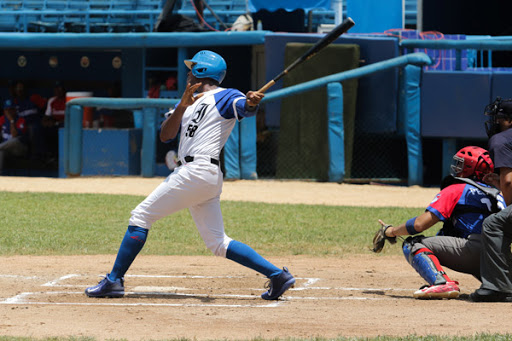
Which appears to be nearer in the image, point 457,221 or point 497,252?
point 497,252

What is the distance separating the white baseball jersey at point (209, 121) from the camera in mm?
5652

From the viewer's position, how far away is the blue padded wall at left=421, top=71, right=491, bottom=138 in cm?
A: 1385

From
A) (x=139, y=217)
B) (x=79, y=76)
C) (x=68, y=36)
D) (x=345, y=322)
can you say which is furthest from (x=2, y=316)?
(x=79, y=76)

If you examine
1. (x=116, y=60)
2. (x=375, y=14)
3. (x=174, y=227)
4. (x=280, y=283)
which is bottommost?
(x=174, y=227)

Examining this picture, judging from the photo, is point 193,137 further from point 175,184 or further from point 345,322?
point 345,322

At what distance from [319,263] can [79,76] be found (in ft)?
38.2

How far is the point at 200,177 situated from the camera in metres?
5.56

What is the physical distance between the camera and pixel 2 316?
525cm

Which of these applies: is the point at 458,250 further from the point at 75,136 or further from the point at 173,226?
the point at 75,136

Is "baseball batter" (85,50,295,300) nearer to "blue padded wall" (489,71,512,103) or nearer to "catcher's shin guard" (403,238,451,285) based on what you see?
"catcher's shin guard" (403,238,451,285)

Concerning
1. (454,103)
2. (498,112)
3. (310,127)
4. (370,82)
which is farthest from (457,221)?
(370,82)

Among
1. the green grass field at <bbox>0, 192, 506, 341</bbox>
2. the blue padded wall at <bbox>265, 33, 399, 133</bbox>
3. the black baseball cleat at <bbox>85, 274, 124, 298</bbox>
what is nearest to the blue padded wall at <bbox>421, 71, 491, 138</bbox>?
the blue padded wall at <bbox>265, 33, 399, 133</bbox>

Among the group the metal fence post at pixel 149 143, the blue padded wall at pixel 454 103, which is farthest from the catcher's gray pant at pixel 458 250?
the metal fence post at pixel 149 143

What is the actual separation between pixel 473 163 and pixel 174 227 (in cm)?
→ 518
